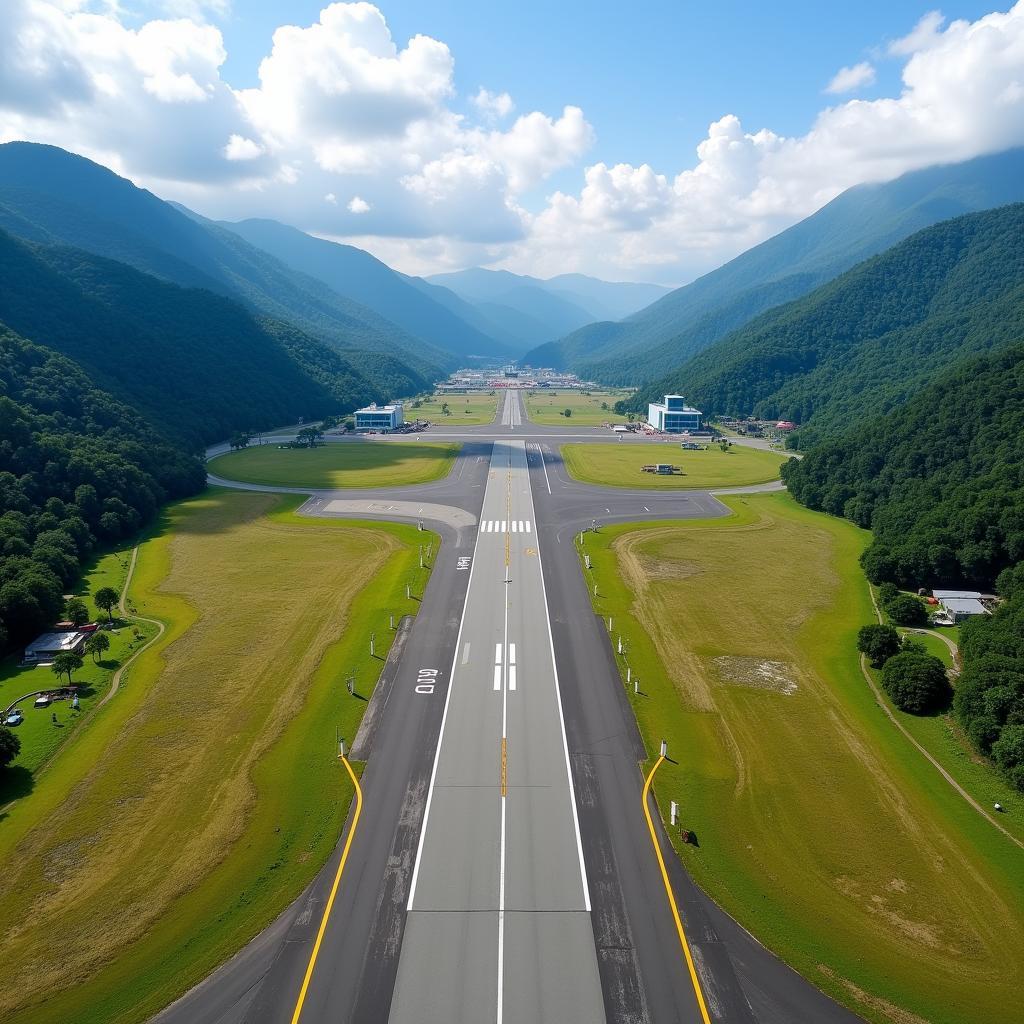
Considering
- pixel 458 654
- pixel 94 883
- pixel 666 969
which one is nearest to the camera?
pixel 666 969

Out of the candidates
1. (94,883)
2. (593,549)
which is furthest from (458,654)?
(593,549)

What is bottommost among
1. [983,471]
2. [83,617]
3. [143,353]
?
[83,617]

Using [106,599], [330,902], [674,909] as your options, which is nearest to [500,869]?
[330,902]

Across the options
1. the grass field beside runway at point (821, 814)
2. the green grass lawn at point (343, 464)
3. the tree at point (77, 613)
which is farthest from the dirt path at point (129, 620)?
the green grass lawn at point (343, 464)

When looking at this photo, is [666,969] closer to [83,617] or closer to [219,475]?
[83,617]

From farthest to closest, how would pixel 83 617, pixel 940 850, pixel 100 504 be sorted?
1. pixel 100 504
2. pixel 83 617
3. pixel 940 850

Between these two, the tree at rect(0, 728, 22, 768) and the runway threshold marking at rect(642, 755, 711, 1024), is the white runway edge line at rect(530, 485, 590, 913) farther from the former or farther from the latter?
the tree at rect(0, 728, 22, 768)

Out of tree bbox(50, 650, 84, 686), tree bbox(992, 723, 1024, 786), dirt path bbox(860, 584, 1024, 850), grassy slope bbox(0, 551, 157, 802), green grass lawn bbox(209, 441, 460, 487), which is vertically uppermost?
green grass lawn bbox(209, 441, 460, 487)

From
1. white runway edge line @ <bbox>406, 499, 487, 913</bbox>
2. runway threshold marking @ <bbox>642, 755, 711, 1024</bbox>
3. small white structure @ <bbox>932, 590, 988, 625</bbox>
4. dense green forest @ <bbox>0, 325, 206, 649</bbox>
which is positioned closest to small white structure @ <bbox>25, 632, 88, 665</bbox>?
dense green forest @ <bbox>0, 325, 206, 649</bbox>
